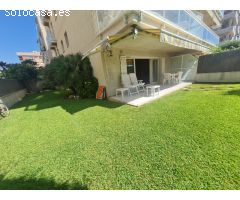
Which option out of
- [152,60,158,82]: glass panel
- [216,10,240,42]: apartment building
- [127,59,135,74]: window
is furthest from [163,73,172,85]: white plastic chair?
[216,10,240,42]: apartment building

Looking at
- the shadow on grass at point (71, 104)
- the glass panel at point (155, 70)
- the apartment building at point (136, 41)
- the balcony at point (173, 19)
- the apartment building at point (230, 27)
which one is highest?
the apartment building at point (230, 27)

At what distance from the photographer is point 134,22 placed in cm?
677

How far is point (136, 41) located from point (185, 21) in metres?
7.05

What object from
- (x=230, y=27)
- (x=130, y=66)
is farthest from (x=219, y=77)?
(x=230, y=27)

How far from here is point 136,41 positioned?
31.1ft

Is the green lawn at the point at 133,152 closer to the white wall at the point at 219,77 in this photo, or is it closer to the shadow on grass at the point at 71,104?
the shadow on grass at the point at 71,104

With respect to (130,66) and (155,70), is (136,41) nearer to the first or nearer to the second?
(130,66)

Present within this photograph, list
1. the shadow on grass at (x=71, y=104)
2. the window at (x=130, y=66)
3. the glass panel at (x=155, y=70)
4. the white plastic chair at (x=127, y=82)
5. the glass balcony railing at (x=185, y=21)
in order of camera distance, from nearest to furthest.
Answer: the shadow on grass at (x=71, y=104), the glass balcony railing at (x=185, y=21), the white plastic chair at (x=127, y=82), the window at (x=130, y=66), the glass panel at (x=155, y=70)

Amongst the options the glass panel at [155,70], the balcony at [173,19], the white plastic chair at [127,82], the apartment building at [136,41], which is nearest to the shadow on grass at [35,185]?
the apartment building at [136,41]

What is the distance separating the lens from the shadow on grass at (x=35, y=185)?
118 inches

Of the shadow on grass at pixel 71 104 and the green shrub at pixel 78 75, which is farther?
the green shrub at pixel 78 75

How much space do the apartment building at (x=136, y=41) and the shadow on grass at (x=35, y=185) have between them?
6.34 metres

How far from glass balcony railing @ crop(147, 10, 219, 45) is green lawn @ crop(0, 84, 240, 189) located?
291 inches

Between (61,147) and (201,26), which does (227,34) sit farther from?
(61,147)
